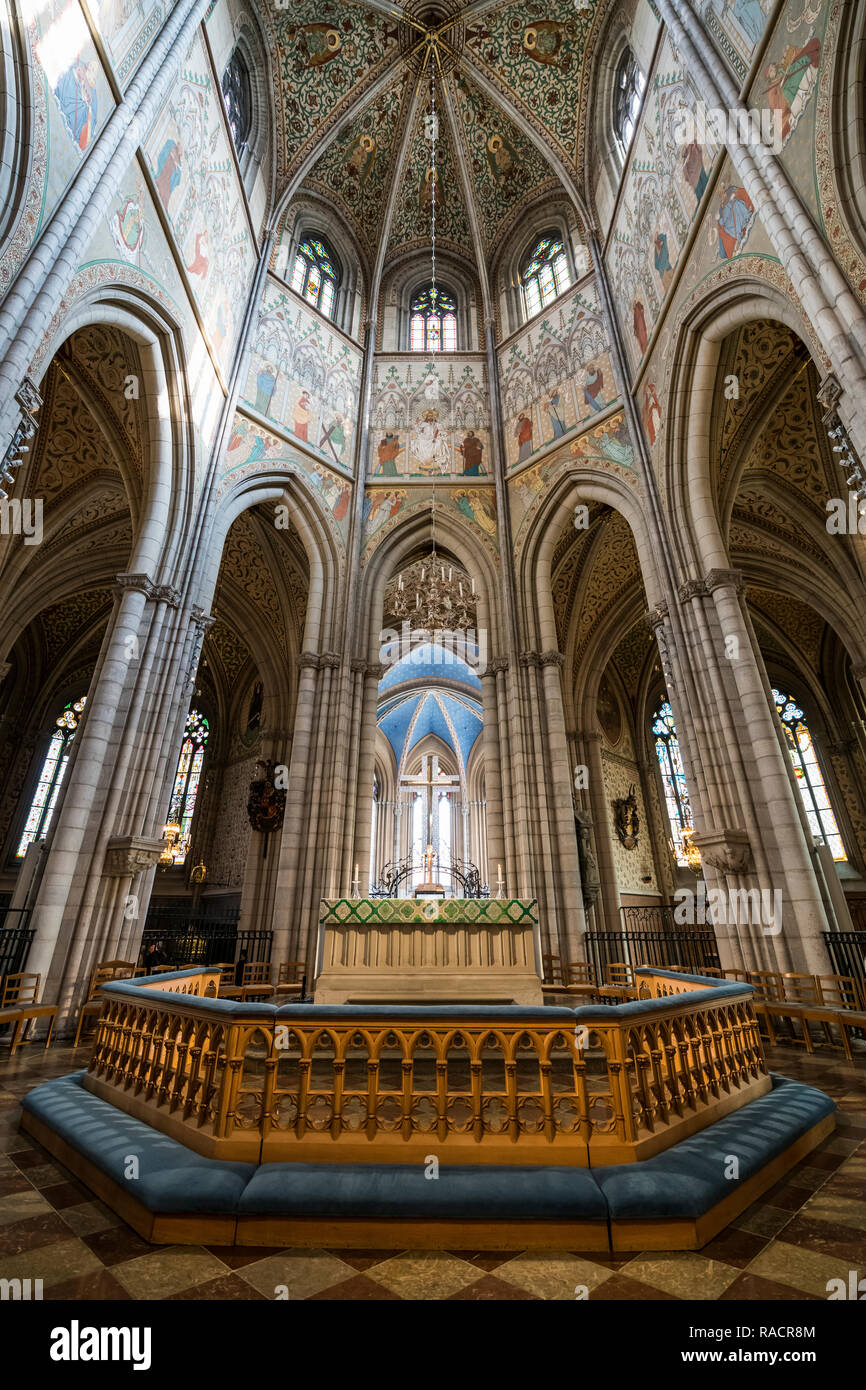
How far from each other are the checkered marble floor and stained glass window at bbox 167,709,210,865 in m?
16.6

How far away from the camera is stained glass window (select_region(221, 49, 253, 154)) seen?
11.7 metres

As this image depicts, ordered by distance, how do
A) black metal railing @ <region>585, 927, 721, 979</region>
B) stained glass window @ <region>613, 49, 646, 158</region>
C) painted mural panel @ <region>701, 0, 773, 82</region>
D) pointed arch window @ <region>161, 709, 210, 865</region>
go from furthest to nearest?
pointed arch window @ <region>161, 709, 210, 865</region> < stained glass window @ <region>613, 49, 646, 158</region> < black metal railing @ <region>585, 927, 721, 979</region> < painted mural panel @ <region>701, 0, 773, 82</region>

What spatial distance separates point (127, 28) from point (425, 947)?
1136 cm

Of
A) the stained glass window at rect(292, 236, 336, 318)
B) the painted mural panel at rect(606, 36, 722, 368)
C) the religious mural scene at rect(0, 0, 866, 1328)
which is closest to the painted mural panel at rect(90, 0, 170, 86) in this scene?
the religious mural scene at rect(0, 0, 866, 1328)

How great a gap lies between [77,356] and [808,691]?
19785 millimetres

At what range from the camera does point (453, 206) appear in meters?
16.5

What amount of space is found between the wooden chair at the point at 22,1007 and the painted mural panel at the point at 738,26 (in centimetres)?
1271

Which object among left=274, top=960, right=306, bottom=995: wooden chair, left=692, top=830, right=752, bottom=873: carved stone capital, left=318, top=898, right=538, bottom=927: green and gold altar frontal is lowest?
left=274, top=960, right=306, bottom=995: wooden chair

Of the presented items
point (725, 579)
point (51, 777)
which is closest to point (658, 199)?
point (725, 579)

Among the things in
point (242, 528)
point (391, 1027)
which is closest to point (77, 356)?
point (242, 528)

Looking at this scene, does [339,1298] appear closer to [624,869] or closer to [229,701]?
[624,869]

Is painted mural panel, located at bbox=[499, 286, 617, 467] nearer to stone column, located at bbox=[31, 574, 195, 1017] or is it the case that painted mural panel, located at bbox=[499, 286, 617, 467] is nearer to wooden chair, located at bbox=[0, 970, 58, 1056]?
stone column, located at bbox=[31, 574, 195, 1017]

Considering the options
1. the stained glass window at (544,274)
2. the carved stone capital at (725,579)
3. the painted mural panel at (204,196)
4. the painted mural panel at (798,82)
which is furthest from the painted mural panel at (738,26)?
the painted mural panel at (204,196)

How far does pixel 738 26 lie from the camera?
7.14 meters
